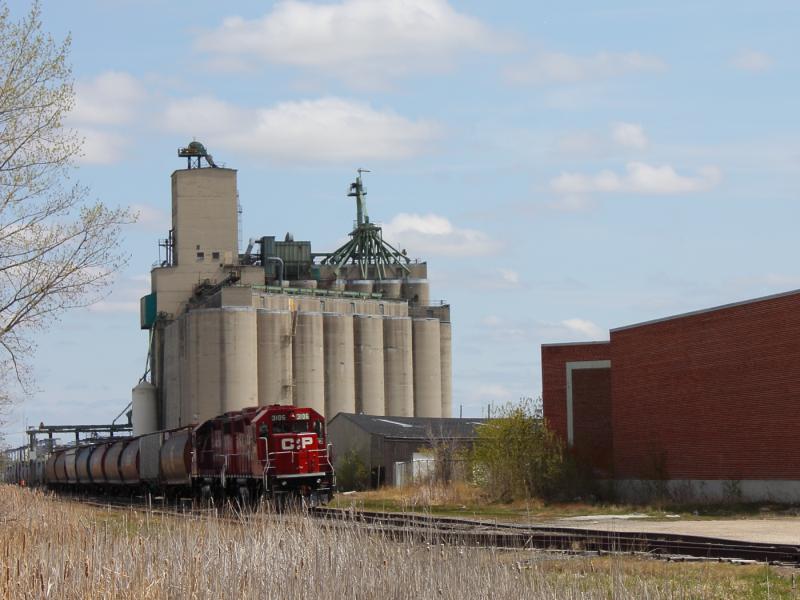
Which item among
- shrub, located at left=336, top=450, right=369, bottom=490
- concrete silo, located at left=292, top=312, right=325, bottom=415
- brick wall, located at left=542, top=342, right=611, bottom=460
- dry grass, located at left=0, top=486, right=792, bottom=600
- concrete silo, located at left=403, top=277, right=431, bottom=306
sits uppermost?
concrete silo, located at left=403, top=277, right=431, bottom=306

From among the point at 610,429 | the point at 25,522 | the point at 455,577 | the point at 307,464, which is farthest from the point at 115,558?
the point at 610,429

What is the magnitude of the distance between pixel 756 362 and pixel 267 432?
16.6 meters

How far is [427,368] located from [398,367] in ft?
13.7

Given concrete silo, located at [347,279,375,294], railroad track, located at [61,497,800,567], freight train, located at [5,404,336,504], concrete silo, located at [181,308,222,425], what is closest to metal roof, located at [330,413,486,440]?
freight train, located at [5,404,336,504]

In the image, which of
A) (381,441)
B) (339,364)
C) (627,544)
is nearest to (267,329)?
(339,364)

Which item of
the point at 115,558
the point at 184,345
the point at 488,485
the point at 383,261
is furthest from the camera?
the point at 383,261

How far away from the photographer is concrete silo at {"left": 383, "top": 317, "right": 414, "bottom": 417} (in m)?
112

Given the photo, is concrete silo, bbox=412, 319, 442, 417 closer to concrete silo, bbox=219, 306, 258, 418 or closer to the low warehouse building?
concrete silo, bbox=219, 306, 258, 418

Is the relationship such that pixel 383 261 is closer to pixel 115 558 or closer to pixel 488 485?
pixel 488 485

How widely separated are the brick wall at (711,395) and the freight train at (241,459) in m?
13.2

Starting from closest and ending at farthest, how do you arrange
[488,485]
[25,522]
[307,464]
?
[25,522]
[307,464]
[488,485]

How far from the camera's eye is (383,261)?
131500mm

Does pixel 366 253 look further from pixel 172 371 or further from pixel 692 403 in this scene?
pixel 692 403

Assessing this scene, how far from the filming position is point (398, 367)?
11269cm
